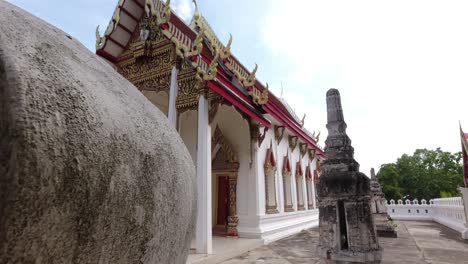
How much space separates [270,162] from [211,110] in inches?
140

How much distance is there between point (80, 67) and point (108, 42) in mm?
7355

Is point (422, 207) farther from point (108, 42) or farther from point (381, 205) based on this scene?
point (108, 42)

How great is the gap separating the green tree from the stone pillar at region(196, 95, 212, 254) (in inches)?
1340

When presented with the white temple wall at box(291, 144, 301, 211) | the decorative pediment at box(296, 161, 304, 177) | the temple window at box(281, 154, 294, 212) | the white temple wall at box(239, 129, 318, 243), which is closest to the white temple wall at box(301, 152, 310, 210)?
the white temple wall at box(239, 129, 318, 243)

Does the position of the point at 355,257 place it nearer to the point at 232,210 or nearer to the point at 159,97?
the point at 232,210

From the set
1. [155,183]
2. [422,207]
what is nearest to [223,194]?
[155,183]

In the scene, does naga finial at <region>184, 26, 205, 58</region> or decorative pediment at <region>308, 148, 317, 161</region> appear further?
decorative pediment at <region>308, 148, 317, 161</region>

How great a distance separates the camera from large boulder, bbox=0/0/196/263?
0.60 metres

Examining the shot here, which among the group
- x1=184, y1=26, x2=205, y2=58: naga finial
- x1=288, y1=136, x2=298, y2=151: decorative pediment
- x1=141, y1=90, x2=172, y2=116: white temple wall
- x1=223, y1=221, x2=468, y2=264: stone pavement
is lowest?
x1=223, y1=221, x2=468, y2=264: stone pavement

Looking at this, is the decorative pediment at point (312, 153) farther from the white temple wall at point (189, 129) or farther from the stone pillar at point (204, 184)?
the stone pillar at point (204, 184)

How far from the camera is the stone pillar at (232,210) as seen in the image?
720cm

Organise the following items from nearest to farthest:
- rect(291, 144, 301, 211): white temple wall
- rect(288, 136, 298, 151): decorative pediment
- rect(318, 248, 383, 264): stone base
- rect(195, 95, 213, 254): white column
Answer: rect(318, 248, 383, 264): stone base → rect(195, 95, 213, 254): white column → rect(291, 144, 301, 211): white temple wall → rect(288, 136, 298, 151): decorative pediment

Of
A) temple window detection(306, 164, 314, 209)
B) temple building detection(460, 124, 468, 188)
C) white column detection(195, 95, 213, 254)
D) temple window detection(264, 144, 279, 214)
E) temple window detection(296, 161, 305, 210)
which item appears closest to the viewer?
white column detection(195, 95, 213, 254)

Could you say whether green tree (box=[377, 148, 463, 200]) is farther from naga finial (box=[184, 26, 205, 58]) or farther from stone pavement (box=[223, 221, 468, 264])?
naga finial (box=[184, 26, 205, 58])
